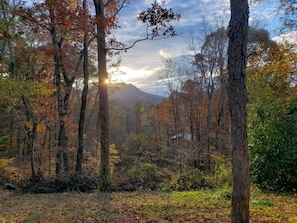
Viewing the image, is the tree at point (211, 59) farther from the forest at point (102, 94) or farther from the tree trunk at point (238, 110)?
the tree trunk at point (238, 110)

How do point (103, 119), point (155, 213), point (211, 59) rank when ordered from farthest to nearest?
point (211, 59), point (103, 119), point (155, 213)

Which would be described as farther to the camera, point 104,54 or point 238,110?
point 104,54

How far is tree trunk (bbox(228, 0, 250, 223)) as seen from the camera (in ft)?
11.2

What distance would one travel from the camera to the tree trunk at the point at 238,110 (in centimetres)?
341

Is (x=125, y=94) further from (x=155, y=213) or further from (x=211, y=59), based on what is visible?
(x=155, y=213)

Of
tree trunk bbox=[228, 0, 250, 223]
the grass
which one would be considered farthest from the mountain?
Answer: tree trunk bbox=[228, 0, 250, 223]

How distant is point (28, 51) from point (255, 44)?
48.1ft

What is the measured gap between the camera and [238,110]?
3.47 m

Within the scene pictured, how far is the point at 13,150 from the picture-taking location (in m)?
24.0

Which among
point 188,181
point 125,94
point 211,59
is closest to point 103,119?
point 188,181


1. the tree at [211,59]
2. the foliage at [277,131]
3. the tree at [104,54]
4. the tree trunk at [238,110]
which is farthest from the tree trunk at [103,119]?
the tree at [211,59]

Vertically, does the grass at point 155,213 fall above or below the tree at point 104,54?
below

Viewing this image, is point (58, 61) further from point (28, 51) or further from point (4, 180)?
point (4, 180)

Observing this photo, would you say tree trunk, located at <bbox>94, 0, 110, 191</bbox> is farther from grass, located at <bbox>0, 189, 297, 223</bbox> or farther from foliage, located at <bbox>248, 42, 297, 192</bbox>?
foliage, located at <bbox>248, 42, 297, 192</bbox>
